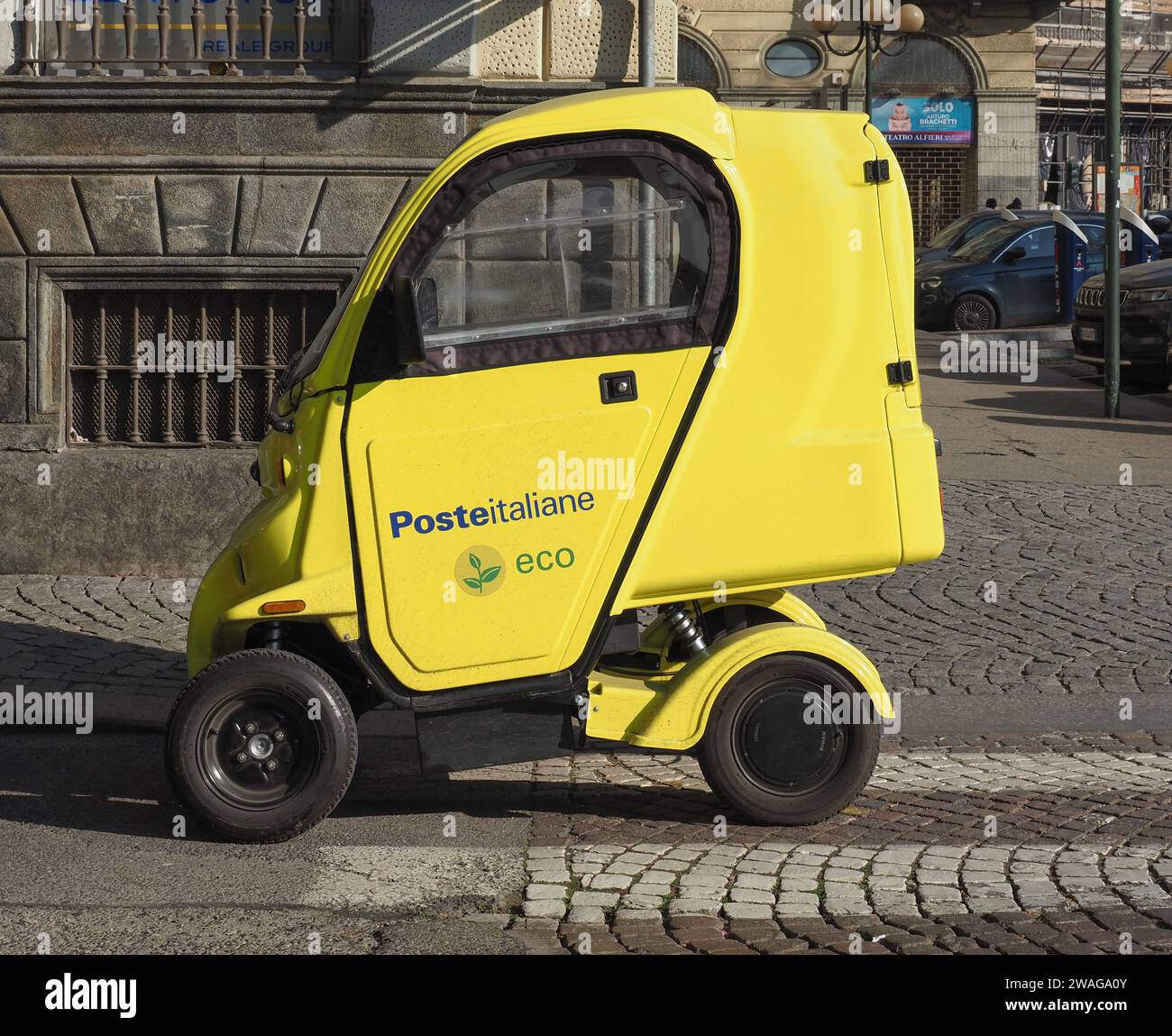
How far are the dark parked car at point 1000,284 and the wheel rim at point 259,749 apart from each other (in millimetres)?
18777

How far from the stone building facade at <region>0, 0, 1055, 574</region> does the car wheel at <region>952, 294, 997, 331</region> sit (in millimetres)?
13761

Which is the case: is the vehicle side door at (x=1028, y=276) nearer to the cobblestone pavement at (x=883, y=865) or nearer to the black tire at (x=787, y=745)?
the cobblestone pavement at (x=883, y=865)

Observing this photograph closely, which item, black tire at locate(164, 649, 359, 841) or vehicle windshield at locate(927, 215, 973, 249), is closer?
black tire at locate(164, 649, 359, 841)

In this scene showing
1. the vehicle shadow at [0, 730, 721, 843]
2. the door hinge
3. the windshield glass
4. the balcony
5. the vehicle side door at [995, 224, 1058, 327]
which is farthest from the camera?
the vehicle side door at [995, 224, 1058, 327]

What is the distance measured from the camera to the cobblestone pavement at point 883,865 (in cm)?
428

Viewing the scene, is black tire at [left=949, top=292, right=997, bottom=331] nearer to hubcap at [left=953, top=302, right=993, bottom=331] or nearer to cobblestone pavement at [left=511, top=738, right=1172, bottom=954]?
hubcap at [left=953, top=302, right=993, bottom=331]

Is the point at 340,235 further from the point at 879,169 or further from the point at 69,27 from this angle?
the point at 879,169

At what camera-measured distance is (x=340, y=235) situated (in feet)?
31.2

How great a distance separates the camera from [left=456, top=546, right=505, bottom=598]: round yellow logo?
16.6 feet

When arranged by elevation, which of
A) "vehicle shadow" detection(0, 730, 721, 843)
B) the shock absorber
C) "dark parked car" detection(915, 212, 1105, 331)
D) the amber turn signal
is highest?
"dark parked car" detection(915, 212, 1105, 331)

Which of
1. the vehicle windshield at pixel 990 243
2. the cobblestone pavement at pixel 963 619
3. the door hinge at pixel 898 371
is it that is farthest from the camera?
the vehicle windshield at pixel 990 243

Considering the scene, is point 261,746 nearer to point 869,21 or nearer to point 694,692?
point 694,692

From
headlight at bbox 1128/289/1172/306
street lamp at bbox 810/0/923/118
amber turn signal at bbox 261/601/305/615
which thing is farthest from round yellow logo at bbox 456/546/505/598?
street lamp at bbox 810/0/923/118

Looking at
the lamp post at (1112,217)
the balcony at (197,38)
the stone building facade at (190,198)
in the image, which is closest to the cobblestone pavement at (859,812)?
the stone building facade at (190,198)
